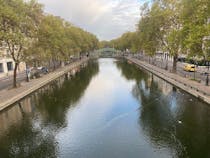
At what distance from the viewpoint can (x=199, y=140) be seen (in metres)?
21.1

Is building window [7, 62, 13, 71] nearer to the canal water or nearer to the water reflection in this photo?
the water reflection

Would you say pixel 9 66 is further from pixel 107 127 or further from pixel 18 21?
pixel 107 127

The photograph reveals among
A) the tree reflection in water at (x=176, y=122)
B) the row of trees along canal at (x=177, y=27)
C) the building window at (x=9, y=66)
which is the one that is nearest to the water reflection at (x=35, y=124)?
the tree reflection in water at (x=176, y=122)

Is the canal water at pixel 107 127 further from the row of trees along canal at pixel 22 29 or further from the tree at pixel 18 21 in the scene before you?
the tree at pixel 18 21

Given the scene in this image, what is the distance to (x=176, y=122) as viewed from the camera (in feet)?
84.6

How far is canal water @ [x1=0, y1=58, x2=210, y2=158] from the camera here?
19.7 m

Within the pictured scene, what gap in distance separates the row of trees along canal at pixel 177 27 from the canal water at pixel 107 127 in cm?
806

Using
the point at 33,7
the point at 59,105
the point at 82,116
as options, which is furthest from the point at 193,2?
the point at 33,7

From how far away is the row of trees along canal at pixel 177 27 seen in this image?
3003 cm

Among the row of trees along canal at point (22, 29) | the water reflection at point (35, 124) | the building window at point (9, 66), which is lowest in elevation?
the water reflection at point (35, 124)

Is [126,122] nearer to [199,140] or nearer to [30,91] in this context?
[199,140]

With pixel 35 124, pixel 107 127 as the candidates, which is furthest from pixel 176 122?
pixel 35 124

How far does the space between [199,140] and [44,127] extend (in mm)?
15365

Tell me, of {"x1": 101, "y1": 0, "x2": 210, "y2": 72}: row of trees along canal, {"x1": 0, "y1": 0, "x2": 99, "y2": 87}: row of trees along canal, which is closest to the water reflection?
{"x1": 0, "y1": 0, "x2": 99, "y2": 87}: row of trees along canal
